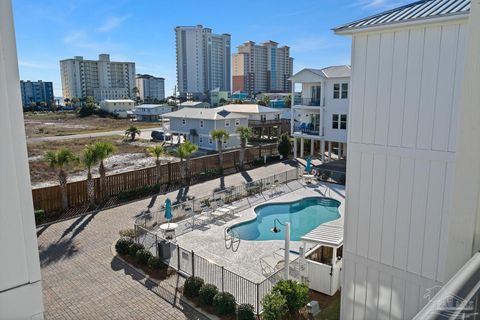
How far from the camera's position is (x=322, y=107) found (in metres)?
26.3

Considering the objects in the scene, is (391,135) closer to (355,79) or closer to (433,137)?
(433,137)

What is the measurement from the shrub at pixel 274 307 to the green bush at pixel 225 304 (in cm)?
100

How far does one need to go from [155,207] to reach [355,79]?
12.9m

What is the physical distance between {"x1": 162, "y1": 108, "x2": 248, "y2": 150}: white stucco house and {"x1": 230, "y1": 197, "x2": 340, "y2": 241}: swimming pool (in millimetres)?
16284

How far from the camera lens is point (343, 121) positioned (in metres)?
25.4

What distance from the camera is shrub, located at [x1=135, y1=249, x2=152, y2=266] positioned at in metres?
11.2

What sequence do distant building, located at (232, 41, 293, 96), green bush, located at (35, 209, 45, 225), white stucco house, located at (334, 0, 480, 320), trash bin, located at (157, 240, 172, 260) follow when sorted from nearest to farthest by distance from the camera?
1. white stucco house, located at (334, 0, 480, 320)
2. trash bin, located at (157, 240, 172, 260)
3. green bush, located at (35, 209, 45, 225)
4. distant building, located at (232, 41, 293, 96)

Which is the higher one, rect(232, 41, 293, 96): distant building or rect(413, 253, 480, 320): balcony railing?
Result: rect(232, 41, 293, 96): distant building

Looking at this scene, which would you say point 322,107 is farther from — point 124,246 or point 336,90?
point 124,246

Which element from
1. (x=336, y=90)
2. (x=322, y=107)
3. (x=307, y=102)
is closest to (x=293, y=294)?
(x=336, y=90)

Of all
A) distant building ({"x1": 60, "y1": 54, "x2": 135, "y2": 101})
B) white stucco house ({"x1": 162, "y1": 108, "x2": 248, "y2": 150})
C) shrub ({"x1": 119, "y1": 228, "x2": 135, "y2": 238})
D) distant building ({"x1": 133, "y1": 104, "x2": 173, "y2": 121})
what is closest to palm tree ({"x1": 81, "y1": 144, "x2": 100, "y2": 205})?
shrub ({"x1": 119, "y1": 228, "x2": 135, "y2": 238})

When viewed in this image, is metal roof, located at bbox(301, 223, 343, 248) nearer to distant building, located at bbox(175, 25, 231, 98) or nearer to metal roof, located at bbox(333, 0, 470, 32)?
metal roof, located at bbox(333, 0, 470, 32)

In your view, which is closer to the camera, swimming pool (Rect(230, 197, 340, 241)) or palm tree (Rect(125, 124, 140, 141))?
swimming pool (Rect(230, 197, 340, 241))

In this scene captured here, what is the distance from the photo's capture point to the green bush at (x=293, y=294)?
8258mm
